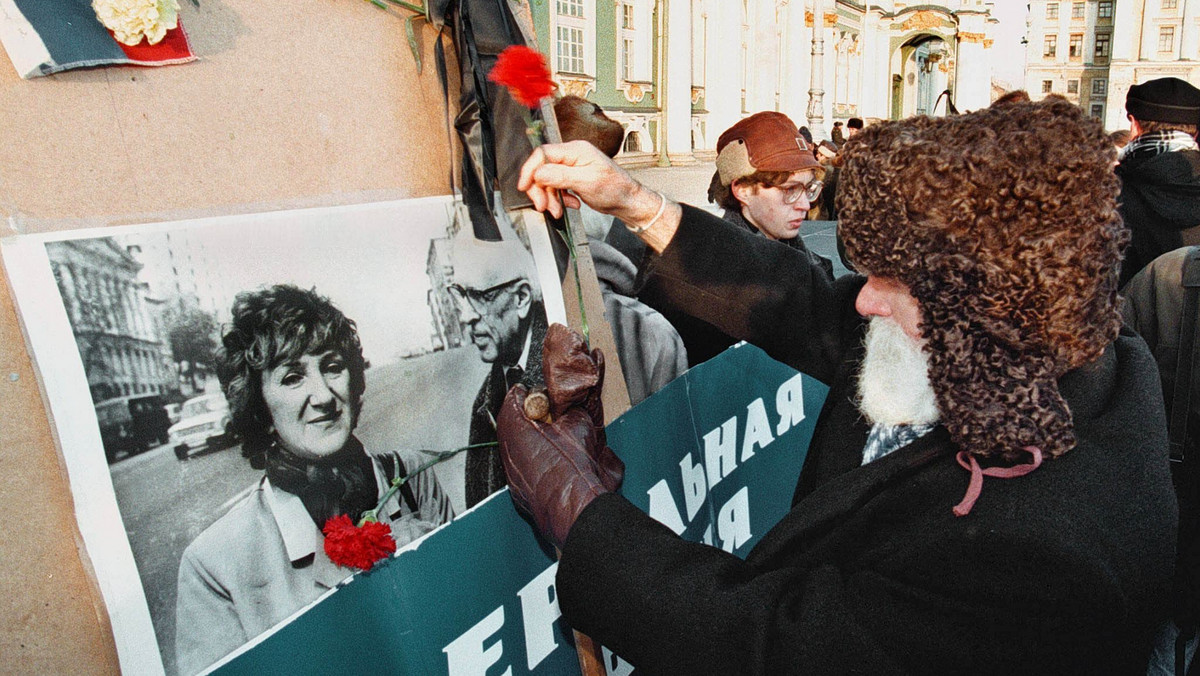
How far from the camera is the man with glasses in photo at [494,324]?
1.18 meters

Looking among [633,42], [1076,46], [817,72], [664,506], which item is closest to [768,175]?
[664,506]

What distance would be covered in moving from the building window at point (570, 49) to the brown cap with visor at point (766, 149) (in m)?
9.36

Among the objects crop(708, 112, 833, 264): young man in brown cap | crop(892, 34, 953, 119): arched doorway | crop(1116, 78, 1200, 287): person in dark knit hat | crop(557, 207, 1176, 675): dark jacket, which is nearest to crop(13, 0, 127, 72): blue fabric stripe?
crop(557, 207, 1176, 675): dark jacket

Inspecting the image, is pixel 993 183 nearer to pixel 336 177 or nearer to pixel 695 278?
pixel 695 278

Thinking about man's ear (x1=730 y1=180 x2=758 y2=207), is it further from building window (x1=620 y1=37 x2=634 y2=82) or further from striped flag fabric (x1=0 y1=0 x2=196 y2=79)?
building window (x1=620 y1=37 x2=634 y2=82)

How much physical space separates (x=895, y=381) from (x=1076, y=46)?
64837 millimetres

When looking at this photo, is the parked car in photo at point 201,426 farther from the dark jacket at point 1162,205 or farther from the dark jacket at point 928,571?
the dark jacket at point 1162,205

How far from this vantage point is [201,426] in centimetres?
86

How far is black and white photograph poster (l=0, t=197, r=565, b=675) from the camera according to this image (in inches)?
30.8

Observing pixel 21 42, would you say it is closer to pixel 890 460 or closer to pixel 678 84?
pixel 890 460

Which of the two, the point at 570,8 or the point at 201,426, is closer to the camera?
the point at 201,426

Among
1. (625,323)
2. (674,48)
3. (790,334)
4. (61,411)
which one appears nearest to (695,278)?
(790,334)

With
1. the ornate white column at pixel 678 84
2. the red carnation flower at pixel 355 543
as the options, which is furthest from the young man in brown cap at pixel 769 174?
the ornate white column at pixel 678 84

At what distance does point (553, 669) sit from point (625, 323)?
78cm
